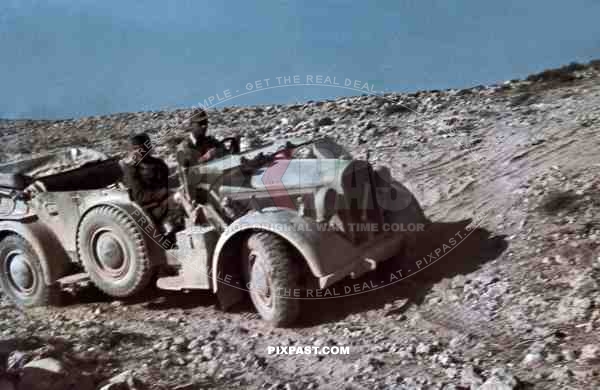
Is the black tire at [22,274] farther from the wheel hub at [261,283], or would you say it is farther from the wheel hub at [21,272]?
the wheel hub at [261,283]

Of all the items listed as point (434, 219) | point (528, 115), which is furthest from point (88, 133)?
point (434, 219)

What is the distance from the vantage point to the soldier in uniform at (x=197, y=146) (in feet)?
19.0

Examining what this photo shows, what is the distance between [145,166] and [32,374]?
2.29m

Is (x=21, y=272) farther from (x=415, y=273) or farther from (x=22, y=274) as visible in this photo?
(x=415, y=273)

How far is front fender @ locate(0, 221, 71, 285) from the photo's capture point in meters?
6.43

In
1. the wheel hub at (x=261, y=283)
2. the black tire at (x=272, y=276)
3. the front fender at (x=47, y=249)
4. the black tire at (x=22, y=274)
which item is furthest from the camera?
the black tire at (x=22, y=274)

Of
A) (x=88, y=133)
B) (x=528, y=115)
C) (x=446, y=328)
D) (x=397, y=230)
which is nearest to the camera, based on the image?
(x=446, y=328)

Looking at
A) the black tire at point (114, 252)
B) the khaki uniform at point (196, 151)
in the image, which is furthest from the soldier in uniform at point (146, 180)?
the khaki uniform at point (196, 151)

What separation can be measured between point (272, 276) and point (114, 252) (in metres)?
1.66

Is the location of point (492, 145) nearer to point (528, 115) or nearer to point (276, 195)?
point (528, 115)

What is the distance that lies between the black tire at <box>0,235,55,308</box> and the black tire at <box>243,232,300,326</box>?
242cm

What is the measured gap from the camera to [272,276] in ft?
17.1

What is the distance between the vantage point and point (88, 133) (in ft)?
61.5

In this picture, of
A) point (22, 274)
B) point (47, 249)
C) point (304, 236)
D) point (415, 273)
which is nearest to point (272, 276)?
point (304, 236)
